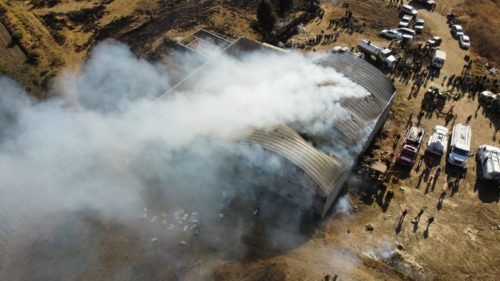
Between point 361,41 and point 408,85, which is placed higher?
point 361,41

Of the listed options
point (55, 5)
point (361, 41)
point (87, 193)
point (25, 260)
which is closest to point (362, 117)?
point (361, 41)

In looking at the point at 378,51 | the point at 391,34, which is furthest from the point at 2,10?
the point at 391,34

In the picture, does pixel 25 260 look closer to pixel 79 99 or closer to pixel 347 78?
pixel 79 99

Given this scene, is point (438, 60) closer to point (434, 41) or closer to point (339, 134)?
point (434, 41)

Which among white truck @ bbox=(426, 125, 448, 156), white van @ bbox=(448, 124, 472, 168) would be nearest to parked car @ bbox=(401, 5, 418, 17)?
white van @ bbox=(448, 124, 472, 168)

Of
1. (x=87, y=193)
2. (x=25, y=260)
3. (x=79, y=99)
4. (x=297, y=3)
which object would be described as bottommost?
(x=25, y=260)

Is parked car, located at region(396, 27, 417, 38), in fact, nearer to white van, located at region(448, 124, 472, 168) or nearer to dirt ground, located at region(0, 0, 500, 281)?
dirt ground, located at region(0, 0, 500, 281)
